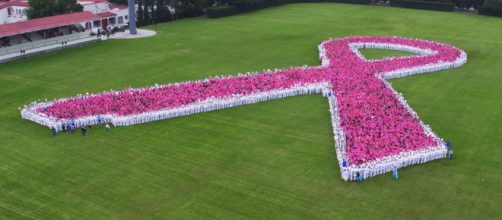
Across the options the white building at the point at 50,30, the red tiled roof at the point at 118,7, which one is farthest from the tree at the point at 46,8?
the red tiled roof at the point at 118,7

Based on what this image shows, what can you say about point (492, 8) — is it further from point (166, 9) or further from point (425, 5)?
point (166, 9)

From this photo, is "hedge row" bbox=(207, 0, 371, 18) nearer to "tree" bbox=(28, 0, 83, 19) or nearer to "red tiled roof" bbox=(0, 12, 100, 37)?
"red tiled roof" bbox=(0, 12, 100, 37)

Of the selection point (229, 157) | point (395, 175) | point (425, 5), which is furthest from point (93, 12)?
point (395, 175)

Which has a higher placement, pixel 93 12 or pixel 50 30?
pixel 93 12

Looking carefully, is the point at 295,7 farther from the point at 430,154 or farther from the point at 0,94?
the point at 430,154

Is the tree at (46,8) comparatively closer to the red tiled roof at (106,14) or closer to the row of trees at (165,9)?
the red tiled roof at (106,14)

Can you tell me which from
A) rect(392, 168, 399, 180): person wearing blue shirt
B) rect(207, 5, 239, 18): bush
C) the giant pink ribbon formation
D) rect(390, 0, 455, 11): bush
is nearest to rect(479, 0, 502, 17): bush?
rect(390, 0, 455, 11): bush
